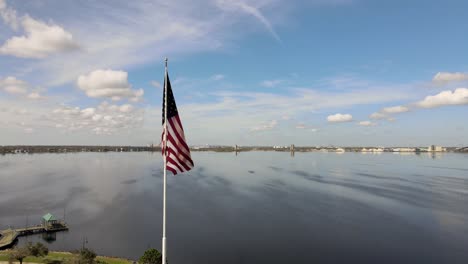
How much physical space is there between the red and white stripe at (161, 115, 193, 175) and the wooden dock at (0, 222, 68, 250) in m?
55.0

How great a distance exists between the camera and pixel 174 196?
108875mm

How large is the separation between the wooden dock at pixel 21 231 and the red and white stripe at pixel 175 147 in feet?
181

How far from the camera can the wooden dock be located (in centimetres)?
5613

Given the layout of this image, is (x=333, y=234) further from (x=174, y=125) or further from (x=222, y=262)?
(x=174, y=125)

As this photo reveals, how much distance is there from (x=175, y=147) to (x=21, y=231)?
212 feet

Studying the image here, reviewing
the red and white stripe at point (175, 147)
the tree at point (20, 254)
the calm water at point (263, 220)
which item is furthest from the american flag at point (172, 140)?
the calm water at point (263, 220)

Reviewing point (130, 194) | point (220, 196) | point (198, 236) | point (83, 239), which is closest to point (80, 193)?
point (130, 194)

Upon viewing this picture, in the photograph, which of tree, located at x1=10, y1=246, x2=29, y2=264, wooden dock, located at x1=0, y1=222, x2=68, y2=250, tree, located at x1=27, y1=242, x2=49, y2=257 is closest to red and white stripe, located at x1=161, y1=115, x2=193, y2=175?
tree, located at x1=10, y1=246, x2=29, y2=264

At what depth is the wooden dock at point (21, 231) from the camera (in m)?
56.1

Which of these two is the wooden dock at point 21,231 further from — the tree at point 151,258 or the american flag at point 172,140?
the american flag at point 172,140

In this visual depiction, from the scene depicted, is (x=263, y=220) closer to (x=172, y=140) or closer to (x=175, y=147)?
(x=175, y=147)

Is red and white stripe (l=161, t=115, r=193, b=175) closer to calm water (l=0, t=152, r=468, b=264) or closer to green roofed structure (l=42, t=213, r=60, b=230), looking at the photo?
calm water (l=0, t=152, r=468, b=264)

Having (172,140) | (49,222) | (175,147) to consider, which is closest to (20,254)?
(49,222)

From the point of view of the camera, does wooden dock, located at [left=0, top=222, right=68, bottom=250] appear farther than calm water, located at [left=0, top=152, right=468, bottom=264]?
Yes
